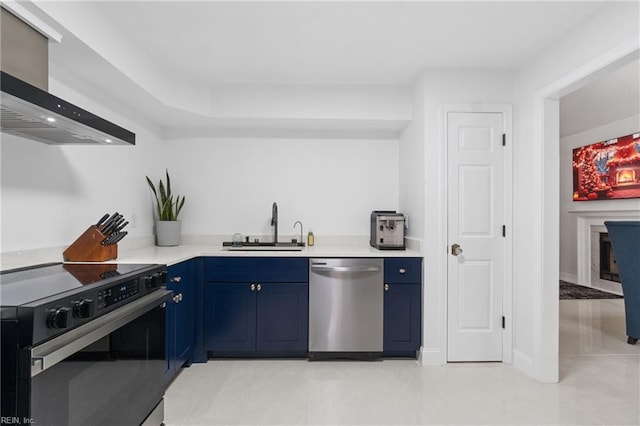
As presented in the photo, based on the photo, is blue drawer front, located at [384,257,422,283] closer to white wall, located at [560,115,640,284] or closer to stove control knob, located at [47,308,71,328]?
stove control knob, located at [47,308,71,328]

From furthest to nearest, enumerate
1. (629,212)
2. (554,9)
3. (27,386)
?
(629,212) < (554,9) < (27,386)

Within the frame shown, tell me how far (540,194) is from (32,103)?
2.93 metres

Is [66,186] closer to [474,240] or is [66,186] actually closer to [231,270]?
[231,270]

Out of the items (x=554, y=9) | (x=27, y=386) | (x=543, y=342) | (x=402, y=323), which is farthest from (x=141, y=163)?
(x=543, y=342)

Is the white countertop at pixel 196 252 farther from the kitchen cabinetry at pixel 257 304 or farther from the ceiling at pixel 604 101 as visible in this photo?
the ceiling at pixel 604 101

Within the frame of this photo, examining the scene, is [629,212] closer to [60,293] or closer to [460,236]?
[460,236]

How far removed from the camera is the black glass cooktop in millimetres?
1164

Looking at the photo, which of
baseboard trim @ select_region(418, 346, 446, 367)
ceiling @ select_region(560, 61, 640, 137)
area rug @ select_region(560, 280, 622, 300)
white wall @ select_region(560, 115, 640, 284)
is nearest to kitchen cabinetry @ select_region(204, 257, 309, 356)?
baseboard trim @ select_region(418, 346, 446, 367)

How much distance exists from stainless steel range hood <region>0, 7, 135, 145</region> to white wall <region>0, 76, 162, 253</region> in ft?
0.67

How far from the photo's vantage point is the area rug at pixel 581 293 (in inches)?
204

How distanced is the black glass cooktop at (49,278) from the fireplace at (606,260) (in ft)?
22.0

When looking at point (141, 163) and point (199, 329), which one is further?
point (141, 163)

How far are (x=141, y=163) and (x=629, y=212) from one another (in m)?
6.40

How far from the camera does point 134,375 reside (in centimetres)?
157
